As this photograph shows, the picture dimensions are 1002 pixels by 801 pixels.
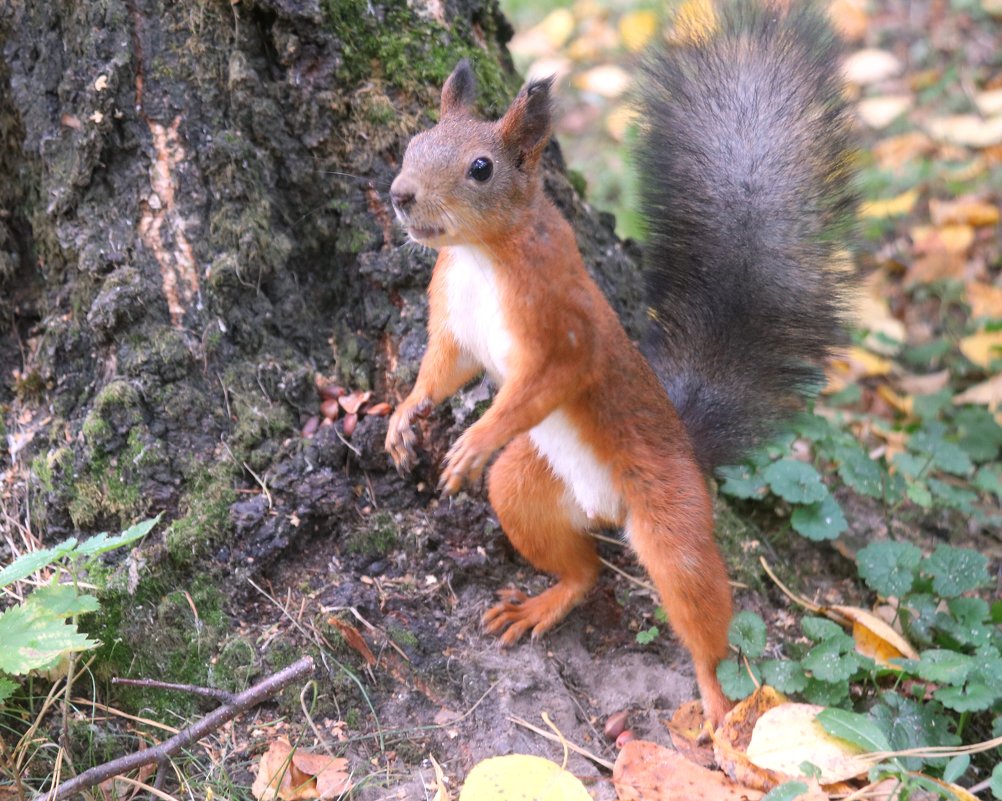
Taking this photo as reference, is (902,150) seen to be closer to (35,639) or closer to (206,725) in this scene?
(206,725)

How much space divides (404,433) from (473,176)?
1.66ft

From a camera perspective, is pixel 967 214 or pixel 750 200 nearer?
pixel 750 200

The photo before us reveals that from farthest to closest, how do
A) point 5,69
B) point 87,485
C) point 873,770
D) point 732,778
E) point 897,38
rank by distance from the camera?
point 897,38, point 5,69, point 87,485, point 732,778, point 873,770

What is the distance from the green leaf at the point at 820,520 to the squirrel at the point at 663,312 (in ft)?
0.80

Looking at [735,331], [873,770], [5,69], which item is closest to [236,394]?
[5,69]

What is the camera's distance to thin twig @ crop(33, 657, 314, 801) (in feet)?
4.61

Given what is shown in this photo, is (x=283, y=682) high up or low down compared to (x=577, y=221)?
down

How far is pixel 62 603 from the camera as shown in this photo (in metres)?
1.38

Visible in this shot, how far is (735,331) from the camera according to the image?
6.56 feet

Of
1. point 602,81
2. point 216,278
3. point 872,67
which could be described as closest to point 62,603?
point 216,278

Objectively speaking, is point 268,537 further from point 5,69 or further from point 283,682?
point 5,69

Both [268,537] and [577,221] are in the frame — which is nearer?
[268,537]

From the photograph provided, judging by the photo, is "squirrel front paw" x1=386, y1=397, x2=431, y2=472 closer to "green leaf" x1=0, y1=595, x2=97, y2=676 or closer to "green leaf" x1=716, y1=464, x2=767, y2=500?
"green leaf" x1=0, y1=595, x2=97, y2=676

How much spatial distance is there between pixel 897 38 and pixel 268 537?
4144mm
